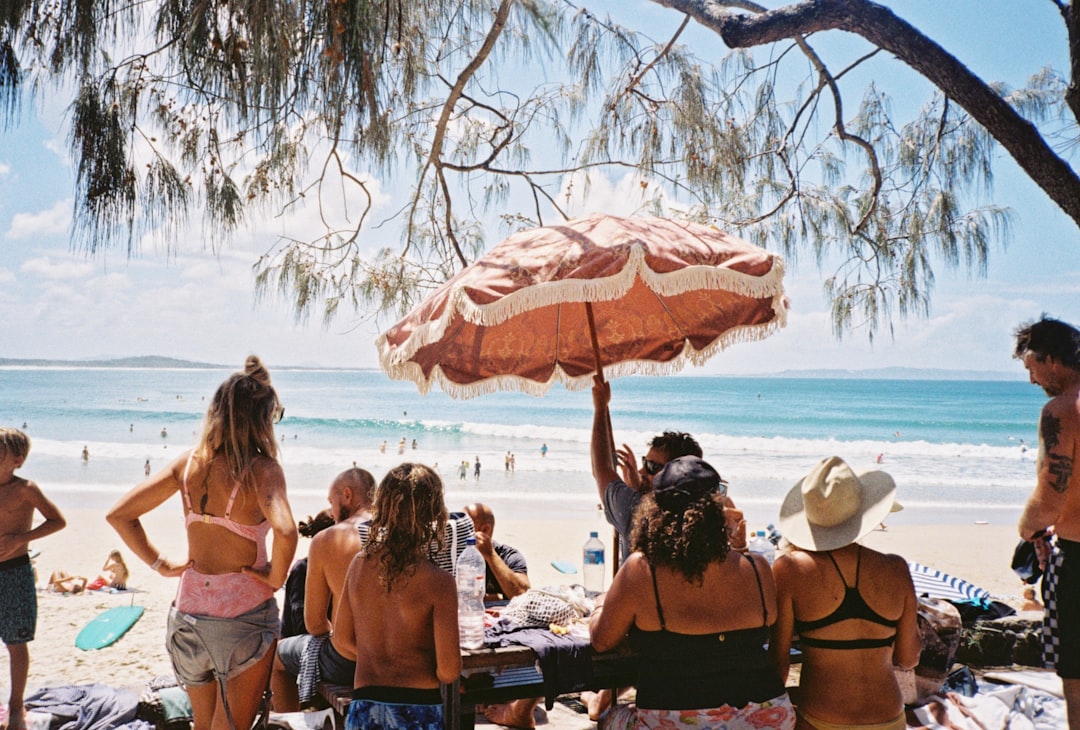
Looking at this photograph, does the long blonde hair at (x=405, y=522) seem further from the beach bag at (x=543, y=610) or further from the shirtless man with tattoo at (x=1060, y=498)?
the shirtless man with tattoo at (x=1060, y=498)

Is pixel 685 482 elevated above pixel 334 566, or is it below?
above

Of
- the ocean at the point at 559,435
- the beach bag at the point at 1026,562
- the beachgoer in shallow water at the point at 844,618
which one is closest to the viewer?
the beachgoer in shallow water at the point at 844,618

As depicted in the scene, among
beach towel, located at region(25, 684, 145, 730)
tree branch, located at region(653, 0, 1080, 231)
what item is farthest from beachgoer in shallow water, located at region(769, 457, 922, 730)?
beach towel, located at region(25, 684, 145, 730)

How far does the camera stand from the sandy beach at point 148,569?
5249 millimetres

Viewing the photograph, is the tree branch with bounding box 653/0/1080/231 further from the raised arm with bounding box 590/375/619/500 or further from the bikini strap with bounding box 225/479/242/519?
the bikini strap with bounding box 225/479/242/519

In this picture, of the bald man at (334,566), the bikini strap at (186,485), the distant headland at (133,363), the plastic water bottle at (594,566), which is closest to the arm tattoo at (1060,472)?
the plastic water bottle at (594,566)

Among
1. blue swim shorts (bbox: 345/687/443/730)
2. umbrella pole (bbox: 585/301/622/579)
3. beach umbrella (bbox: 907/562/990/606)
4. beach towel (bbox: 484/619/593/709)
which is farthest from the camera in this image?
beach umbrella (bbox: 907/562/990/606)

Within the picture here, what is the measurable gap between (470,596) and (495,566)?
2.41ft

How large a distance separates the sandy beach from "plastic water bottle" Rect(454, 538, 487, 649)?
1.28 metres

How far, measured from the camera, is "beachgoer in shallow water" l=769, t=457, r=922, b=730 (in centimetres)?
235

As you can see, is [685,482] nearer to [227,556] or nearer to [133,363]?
[227,556]

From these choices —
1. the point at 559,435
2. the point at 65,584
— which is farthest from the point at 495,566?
the point at 559,435

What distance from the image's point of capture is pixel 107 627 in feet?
20.3

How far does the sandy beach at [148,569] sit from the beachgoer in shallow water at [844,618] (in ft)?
5.44
